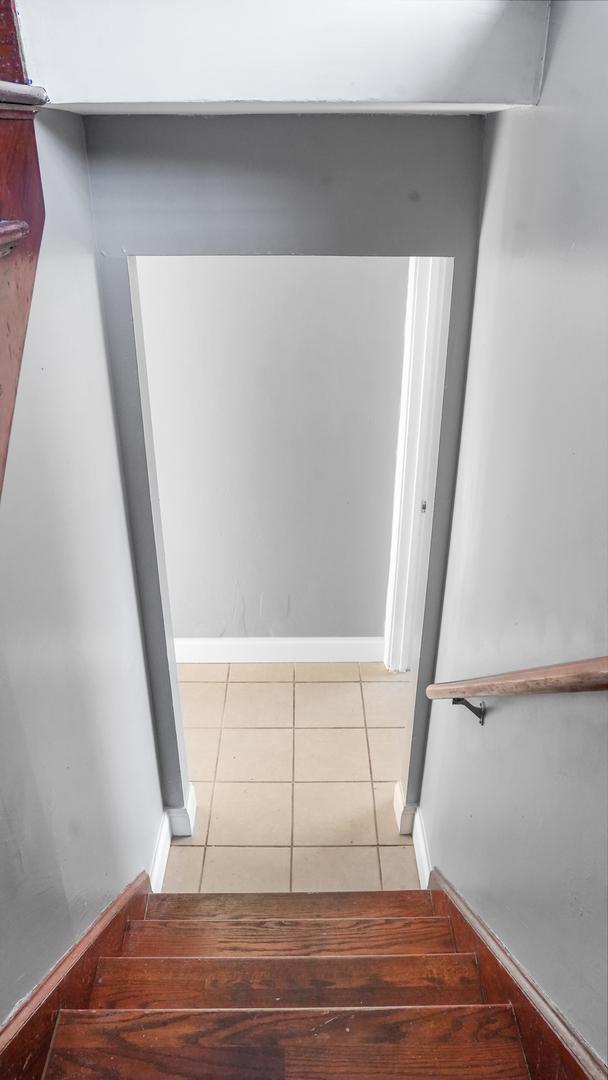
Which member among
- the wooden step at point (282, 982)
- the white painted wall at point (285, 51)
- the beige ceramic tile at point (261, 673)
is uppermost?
the white painted wall at point (285, 51)

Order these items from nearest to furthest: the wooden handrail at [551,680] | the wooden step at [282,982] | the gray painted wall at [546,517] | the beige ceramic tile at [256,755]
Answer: the wooden handrail at [551,680] < the gray painted wall at [546,517] < the wooden step at [282,982] < the beige ceramic tile at [256,755]

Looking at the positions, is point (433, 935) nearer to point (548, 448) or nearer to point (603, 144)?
point (548, 448)

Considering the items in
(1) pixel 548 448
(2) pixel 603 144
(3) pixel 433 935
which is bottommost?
(3) pixel 433 935

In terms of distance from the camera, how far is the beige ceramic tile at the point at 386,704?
Answer: 360 centimetres

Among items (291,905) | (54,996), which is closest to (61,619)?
(54,996)

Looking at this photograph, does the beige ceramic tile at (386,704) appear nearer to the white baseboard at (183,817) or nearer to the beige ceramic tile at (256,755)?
the beige ceramic tile at (256,755)

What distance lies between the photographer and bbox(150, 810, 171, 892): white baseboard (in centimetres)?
274

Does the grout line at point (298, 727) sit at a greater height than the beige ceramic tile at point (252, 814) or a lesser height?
lesser

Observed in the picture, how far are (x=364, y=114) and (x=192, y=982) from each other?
214 centimetres

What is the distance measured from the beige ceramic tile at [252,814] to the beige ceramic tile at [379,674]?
2.67ft

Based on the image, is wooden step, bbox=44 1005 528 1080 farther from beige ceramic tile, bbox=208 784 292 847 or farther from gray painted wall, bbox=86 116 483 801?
gray painted wall, bbox=86 116 483 801

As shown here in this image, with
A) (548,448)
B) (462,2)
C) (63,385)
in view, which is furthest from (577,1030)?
(462,2)

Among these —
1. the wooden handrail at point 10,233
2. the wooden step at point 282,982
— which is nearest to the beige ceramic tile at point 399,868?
the wooden step at point 282,982

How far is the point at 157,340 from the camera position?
3172mm
